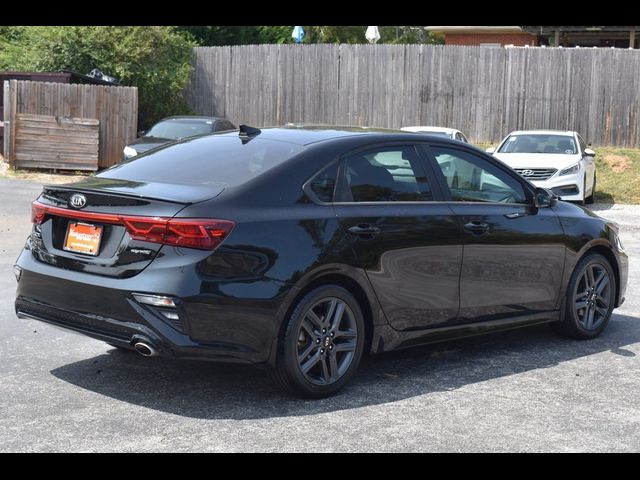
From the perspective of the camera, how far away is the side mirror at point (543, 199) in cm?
757

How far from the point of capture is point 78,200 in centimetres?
596

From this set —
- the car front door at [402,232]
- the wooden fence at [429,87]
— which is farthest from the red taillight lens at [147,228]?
the wooden fence at [429,87]

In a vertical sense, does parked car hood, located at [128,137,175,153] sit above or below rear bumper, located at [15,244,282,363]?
above

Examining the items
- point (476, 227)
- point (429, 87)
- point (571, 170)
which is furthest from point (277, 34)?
point (476, 227)

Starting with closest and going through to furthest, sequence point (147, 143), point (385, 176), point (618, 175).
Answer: point (385, 176) < point (147, 143) < point (618, 175)

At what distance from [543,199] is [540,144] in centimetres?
1348

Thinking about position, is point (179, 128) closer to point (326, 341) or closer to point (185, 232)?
point (326, 341)

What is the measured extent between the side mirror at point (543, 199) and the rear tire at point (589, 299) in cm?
56

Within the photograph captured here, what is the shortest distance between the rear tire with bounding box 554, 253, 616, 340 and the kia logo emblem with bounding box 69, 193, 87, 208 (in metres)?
3.76

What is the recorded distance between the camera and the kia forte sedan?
5.61m

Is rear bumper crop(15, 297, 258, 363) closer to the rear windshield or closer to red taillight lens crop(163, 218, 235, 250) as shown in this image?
red taillight lens crop(163, 218, 235, 250)

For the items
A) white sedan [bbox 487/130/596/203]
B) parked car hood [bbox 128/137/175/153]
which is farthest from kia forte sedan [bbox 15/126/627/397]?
parked car hood [bbox 128/137/175/153]

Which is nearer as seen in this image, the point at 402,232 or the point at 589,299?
the point at 402,232

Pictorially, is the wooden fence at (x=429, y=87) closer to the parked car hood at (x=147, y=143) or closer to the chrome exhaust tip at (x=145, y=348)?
the parked car hood at (x=147, y=143)
